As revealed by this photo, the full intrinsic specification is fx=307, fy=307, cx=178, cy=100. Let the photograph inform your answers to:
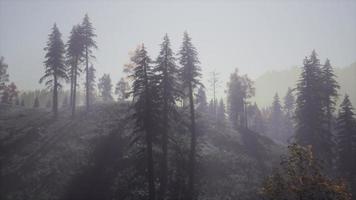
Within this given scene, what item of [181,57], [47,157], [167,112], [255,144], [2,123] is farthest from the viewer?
[255,144]

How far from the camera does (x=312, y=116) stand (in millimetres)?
42781

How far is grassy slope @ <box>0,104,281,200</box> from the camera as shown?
29797 mm

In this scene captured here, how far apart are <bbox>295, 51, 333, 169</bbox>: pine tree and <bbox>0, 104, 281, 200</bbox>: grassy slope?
595 centimetres

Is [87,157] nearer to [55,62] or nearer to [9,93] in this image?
[55,62]

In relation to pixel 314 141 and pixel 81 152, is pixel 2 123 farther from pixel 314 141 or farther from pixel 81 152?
pixel 314 141

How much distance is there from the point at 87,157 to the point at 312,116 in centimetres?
3040

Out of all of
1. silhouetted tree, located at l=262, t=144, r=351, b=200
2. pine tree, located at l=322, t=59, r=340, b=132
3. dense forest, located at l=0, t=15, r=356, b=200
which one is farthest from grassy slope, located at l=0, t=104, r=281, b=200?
silhouetted tree, located at l=262, t=144, r=351, b=200

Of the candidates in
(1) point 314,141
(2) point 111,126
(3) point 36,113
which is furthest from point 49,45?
(1) point 314,141

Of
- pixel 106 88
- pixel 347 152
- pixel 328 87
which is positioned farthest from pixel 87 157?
pixel 106 88

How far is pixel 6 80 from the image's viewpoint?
7806 centimetres

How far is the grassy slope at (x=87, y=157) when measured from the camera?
2980 cm

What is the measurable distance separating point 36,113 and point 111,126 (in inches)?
628

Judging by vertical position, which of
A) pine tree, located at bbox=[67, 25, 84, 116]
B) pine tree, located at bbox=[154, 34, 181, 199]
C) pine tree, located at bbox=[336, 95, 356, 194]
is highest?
pine tree, located at bbox=[67, 25, 84, 116]

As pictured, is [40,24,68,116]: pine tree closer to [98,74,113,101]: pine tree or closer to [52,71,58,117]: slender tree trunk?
[52,71,58,117]: slender tree trunk
